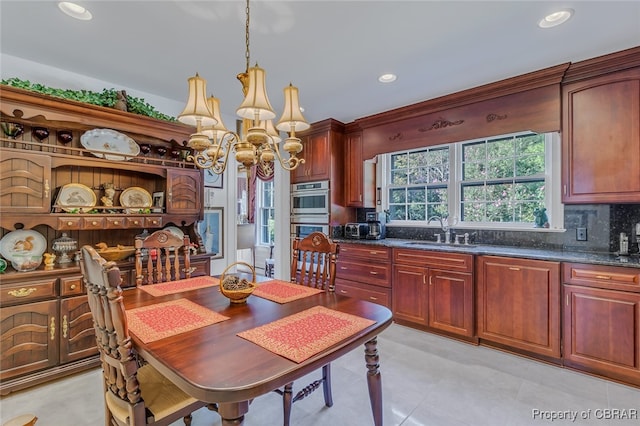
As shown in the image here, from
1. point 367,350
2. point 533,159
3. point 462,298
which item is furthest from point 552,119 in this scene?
point 367,350

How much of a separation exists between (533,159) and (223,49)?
3.26m

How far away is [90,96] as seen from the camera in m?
2.72

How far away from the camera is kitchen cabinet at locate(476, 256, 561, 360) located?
2559 mm

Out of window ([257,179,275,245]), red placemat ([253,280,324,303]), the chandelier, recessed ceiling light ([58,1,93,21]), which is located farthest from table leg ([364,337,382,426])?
window ([257,179,275,245])

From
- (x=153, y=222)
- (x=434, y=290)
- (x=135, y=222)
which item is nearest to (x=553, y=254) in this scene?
(x=434, y=290)

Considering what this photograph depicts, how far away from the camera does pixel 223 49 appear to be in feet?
8.27

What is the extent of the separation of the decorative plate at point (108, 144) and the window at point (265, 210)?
3393 millimetres

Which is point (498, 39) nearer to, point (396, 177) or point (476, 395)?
point (396, 177)

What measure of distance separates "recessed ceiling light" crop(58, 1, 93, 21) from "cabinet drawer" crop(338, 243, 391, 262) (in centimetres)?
312

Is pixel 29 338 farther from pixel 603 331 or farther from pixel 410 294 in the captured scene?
pixel 603 331

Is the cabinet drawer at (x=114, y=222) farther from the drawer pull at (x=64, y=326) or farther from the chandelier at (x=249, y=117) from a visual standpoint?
the chandelier at (x=249, y=117)

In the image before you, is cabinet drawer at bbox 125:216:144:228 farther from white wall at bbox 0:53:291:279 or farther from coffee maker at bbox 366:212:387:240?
coffee maker at bbox 366:212:387:240

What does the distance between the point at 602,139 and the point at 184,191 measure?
12.7 ft

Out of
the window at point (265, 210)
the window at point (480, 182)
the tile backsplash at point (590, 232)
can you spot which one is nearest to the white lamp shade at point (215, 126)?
the window at point (480, 182)
